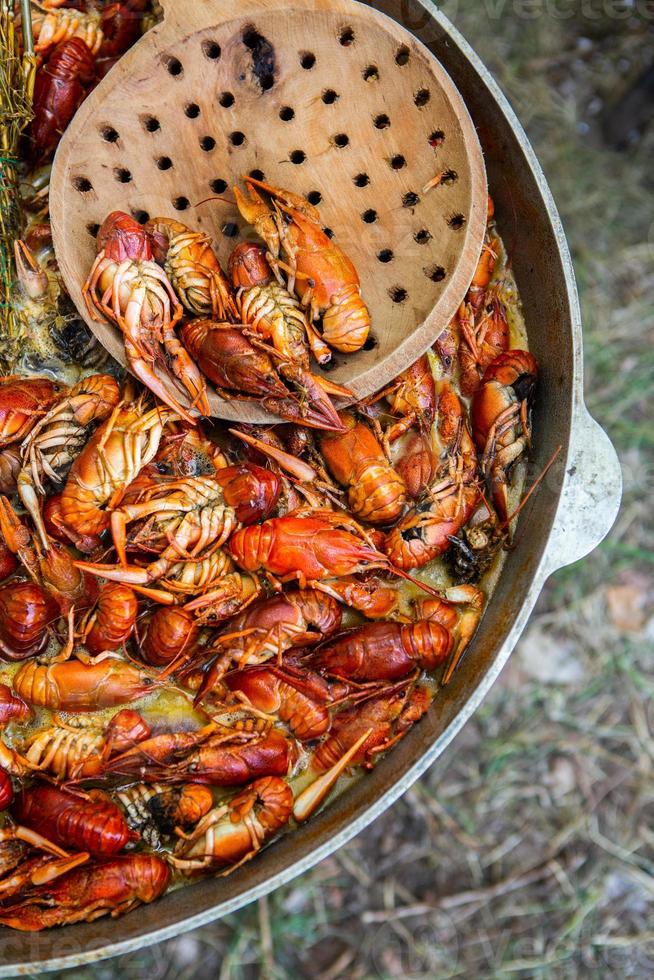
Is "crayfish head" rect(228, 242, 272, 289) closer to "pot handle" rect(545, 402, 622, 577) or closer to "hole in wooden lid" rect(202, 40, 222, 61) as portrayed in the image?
"hole in wooden lid" rect(202, 40, 222, 61)

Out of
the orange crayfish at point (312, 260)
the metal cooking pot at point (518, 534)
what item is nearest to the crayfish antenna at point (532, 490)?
the metal cooking pot at point (518, 534)

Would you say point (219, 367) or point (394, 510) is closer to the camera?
point (219, 367)

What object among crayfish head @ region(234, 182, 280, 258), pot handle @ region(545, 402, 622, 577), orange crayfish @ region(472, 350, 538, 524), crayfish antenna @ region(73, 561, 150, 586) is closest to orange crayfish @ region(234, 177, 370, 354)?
crayfish head @ region(234, 182, 280, 258)

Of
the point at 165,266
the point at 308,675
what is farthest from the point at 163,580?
the point at 165,266

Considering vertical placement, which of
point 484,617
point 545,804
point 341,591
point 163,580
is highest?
point 484,617

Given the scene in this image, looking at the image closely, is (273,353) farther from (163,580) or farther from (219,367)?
(163,580)

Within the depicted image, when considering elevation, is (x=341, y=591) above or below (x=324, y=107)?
below

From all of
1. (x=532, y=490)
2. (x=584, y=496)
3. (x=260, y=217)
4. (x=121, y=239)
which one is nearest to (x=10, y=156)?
(x=121, y=239)
